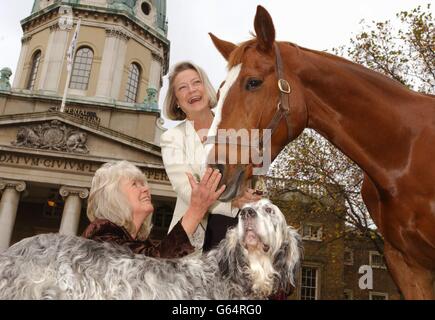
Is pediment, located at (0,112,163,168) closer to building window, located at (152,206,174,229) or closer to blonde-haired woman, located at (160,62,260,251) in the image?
building window, located at (152,206,174,229)

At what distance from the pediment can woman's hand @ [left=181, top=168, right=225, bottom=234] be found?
25.4 metres

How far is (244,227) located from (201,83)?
199cm

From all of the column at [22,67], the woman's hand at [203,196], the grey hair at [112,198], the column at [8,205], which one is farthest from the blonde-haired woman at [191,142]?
the column at [22,67]

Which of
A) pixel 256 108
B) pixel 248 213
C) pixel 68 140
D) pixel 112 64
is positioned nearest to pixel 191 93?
pixel 256 108

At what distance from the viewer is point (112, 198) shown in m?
2.89

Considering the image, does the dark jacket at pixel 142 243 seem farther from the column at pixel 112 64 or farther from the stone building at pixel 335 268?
the column at pixel 112 64

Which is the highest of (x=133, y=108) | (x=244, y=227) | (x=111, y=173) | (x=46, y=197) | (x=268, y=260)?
(x=133, y=108)

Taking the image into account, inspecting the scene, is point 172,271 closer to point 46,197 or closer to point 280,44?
point 280,44

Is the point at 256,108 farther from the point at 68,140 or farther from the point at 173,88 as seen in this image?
the point at 68,140

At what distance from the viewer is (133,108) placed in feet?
109

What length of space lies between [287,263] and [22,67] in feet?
133

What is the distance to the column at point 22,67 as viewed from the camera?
3683 centimetres

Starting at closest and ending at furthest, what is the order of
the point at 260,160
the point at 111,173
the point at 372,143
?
the point at 111,173 < the point at 260,160 < the point at 372,143
